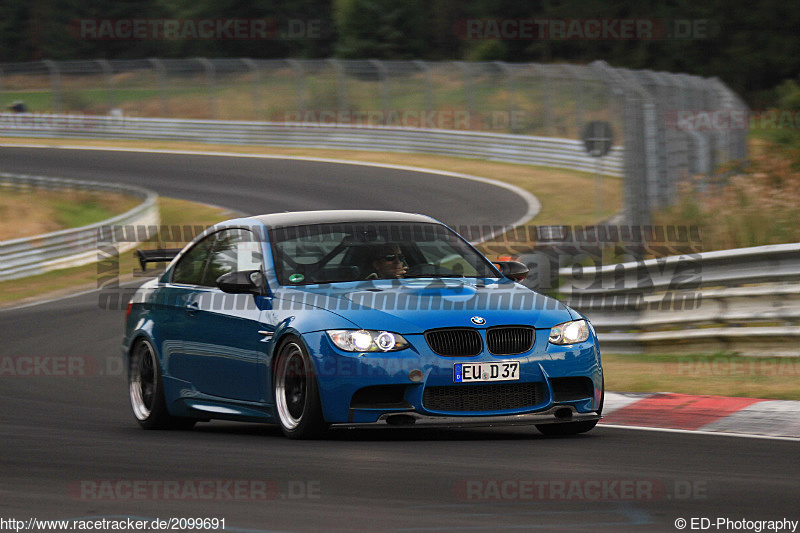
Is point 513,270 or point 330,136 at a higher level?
point 513,270

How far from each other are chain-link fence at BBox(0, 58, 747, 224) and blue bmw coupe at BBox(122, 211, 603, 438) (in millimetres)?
12251

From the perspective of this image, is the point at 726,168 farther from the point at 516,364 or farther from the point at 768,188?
the point at 516,364

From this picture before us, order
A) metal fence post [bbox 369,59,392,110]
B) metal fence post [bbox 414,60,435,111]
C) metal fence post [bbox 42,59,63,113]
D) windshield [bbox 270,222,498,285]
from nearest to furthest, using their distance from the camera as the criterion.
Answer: windshield [bbox 270,222,498,285], metal fence post [bbox 414,60,435,111], metal fence post [bbox 369,59,392,110], metal fence post [bbox 42,59,63,113]

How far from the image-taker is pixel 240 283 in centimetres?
844

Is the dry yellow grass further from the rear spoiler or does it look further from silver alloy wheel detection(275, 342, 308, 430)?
Result: silver alloy wheel detection(275, 342, 308, 430)

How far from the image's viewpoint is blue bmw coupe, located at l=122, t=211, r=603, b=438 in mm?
7699

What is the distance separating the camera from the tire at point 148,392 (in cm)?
959

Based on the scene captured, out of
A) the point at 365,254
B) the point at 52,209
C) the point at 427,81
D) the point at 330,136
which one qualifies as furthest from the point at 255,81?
the point at 365,254

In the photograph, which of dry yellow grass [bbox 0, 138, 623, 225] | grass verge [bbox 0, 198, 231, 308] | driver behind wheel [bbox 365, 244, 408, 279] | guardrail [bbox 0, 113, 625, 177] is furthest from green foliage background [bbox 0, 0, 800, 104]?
driver behind wheel [bbox 365, 244, 408, 279]

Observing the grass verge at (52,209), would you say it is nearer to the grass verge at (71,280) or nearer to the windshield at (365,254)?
A: the grass verge at (71,280)

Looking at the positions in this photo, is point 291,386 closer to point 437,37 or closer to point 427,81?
point 427,81

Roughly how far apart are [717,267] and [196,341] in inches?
206

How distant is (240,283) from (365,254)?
0.88 m

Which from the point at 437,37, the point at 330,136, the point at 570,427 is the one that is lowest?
the point at 330,136
